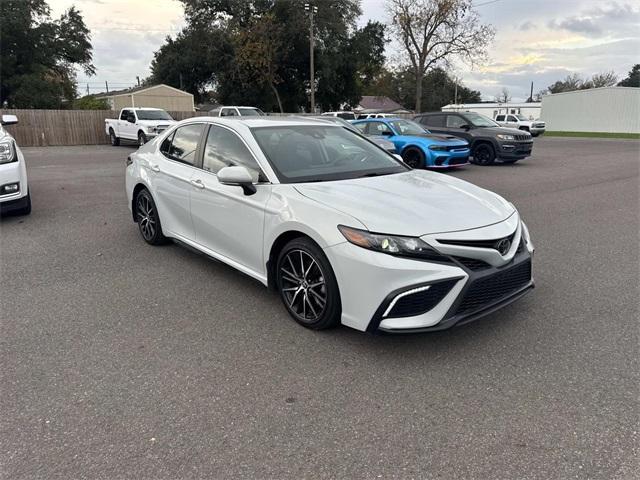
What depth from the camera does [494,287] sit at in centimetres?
325

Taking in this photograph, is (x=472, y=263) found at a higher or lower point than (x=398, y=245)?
lower

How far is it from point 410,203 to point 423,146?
9.87m

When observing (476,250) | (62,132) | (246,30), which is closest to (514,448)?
(476,250)

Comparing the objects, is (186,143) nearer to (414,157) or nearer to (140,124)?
(414,157)

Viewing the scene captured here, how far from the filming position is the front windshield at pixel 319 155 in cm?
403

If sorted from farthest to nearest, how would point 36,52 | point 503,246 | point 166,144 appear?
point 36,52
point 166,144
point 503,246

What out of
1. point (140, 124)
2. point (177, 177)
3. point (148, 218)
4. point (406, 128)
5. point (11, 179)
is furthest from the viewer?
point (140, 124)

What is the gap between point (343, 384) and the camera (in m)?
2.96

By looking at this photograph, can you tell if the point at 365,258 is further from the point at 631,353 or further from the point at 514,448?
the point at 631,353

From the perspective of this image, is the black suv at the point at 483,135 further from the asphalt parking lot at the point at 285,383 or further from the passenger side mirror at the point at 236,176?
the passenger side mirror at the point at 236,176

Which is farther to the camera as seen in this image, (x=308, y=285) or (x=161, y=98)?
(x=161, y=98)

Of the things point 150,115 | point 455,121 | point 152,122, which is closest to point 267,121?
point 455,121

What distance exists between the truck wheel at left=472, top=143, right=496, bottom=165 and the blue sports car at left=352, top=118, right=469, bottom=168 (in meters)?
1.66

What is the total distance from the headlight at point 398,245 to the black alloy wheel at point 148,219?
3.15m
